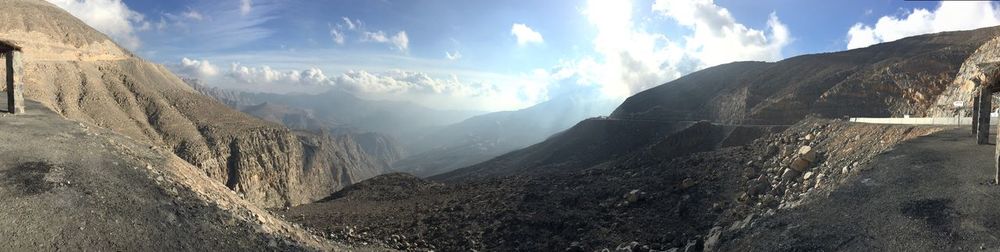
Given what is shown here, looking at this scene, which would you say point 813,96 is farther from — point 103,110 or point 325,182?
point 325,182

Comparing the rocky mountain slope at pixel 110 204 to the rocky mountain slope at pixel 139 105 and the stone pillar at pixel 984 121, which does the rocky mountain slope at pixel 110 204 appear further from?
the rocky mountain slope at pixel 139 105

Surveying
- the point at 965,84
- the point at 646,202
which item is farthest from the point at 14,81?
the point at 965,84

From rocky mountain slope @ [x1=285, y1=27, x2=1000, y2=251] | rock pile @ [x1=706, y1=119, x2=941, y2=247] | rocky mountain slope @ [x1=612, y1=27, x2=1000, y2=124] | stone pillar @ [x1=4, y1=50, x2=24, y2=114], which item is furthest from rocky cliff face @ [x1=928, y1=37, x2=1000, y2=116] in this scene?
stone pillar @ [x1=4, y1=50, x2=24, y2=114]

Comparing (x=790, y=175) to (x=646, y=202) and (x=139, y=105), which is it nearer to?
(x=646, y=202)

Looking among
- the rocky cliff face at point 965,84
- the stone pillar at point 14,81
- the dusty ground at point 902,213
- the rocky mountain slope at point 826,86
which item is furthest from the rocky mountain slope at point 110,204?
the rocky mountain slope at point 826,86

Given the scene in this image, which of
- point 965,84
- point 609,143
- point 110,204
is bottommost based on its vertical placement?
point 609,143

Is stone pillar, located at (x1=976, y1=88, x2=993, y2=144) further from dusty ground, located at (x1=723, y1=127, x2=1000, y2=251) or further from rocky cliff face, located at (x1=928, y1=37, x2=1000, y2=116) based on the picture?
Answer: rocky cliff face, located at (x1=928, y1=37, x2=1000, y2=116)
